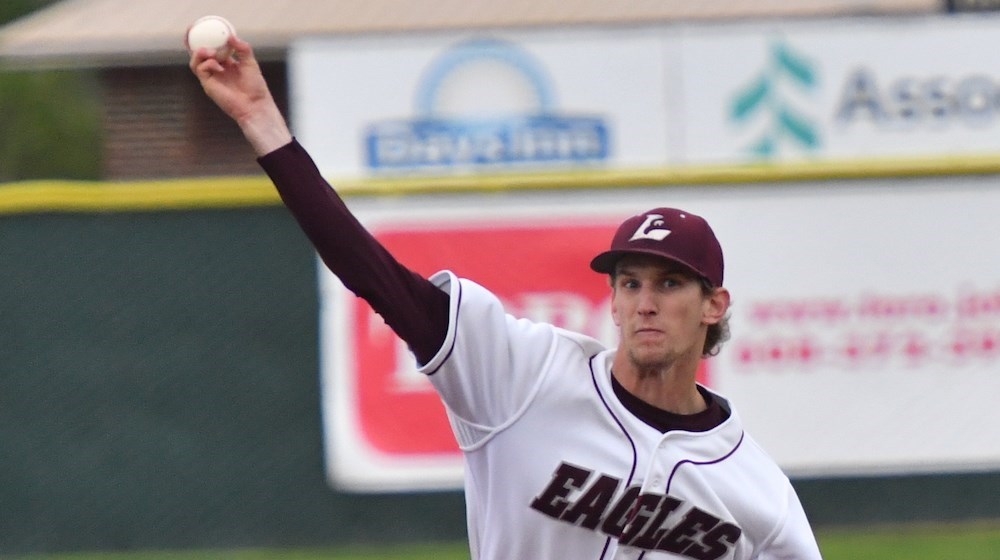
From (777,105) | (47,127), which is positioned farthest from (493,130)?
A: (47,127)

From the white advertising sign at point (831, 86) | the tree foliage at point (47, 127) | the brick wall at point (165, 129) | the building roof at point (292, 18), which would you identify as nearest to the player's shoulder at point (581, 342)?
the white advertising sign at point (831, 86)

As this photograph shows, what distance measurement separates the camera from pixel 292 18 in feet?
57.4

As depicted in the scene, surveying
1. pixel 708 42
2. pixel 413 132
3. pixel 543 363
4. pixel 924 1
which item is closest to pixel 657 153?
pixel 708 42

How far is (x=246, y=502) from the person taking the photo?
6941 mm

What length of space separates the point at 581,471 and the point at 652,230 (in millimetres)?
492

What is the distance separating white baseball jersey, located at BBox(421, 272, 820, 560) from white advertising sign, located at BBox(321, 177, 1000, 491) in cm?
357

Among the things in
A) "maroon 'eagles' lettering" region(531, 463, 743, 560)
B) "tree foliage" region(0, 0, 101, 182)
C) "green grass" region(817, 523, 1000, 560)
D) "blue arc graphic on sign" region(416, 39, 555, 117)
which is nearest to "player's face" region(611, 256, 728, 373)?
"maroon 'eagles' lettering" region(531, 463, 743, 560)

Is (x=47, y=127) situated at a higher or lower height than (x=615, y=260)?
lower

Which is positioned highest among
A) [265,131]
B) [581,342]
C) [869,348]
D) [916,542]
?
[265,131]

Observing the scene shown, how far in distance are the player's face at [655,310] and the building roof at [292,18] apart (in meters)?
13.7

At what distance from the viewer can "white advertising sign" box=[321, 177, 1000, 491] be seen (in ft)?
22.8

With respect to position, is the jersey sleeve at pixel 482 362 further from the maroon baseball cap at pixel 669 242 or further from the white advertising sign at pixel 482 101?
the white advertising sign at pixel 482 101

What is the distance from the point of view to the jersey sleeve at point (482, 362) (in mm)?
3072

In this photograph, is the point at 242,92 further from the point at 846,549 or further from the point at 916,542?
the point at 916,542
